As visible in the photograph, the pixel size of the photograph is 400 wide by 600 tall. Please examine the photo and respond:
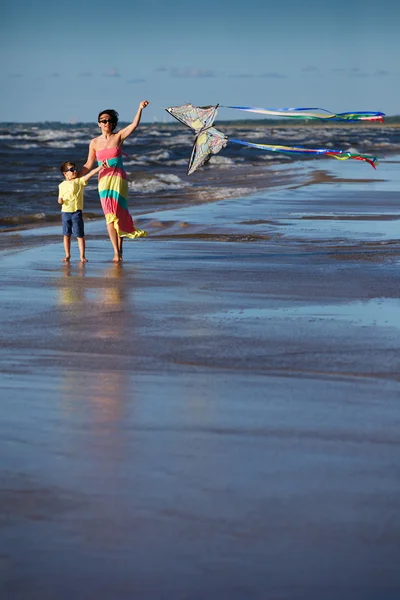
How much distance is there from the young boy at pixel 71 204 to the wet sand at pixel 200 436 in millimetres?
1193

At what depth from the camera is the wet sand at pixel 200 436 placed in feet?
11.9

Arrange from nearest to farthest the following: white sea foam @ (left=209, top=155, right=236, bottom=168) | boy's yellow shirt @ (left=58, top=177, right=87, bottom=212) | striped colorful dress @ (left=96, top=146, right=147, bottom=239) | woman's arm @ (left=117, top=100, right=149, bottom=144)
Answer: woman's arm @ (left=117, top=100, right=149, bottom=144) → striped colorful dress @ (left=96, top=146, right=147, bottom=239) → boy's yellow shirt @ (left=58, top=177, right=87, bottom=212) → white sea foam @ (left=209, top=155, right=236, bottom=168)

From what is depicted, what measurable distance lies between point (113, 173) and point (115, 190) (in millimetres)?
186

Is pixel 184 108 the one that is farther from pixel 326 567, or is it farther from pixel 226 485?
pixel 326 567

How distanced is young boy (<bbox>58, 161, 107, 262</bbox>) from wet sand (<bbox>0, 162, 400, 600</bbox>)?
1.19 m

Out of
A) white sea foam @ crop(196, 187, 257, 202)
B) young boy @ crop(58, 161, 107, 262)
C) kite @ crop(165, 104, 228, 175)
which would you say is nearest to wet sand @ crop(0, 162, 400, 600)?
young boy @ crop(58, 161, 107, 262)

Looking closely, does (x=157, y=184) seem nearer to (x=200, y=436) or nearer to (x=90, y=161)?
(x=90, y=161)

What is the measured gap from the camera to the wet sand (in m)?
3.62

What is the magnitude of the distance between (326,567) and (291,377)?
2651 mm

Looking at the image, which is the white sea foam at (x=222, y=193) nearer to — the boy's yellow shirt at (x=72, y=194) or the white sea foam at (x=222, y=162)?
the boy's yellow shirt at (x=72, y=194)

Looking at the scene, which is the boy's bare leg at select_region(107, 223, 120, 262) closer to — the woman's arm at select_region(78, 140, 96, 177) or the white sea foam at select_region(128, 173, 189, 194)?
the woman's arm at select_region(78, 140, 96, 177)

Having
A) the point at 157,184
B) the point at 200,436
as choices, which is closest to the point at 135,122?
the point at 200,436

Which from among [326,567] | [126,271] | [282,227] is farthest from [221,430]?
[282,227]

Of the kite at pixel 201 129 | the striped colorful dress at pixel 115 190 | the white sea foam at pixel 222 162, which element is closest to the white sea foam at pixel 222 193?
the kite at pixel 201 129
